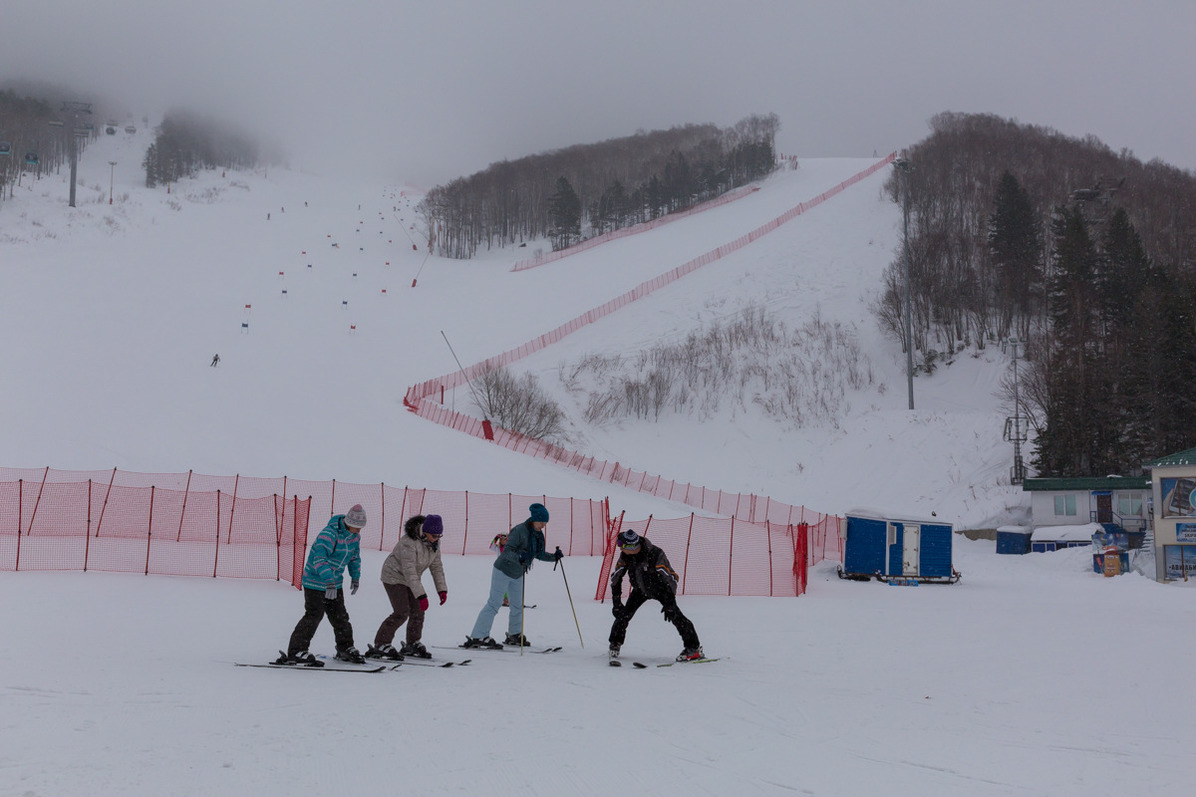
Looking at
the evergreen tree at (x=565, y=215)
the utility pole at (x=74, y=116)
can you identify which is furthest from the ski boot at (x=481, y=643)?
the evergreen tree at (x=565, y=215)

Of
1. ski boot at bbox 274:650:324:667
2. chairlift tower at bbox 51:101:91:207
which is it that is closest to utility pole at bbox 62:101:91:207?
chairlift tower at bbox 51:101:91:207

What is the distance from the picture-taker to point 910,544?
77.6ft

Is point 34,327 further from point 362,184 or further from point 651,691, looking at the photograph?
point 362,184

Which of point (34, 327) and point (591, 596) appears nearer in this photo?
point (591, 596)

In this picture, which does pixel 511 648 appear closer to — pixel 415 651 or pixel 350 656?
pixel 415 651

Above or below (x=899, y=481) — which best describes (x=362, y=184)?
above

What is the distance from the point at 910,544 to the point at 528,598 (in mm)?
12535

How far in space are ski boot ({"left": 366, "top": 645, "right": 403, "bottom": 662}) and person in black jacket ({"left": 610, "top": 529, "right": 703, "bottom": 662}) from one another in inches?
88.4

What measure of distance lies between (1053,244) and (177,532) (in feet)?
187

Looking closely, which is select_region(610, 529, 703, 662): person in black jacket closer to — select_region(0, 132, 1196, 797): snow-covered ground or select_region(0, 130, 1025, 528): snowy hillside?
select_region(0, 132, 1196, 797): snow-covered ground

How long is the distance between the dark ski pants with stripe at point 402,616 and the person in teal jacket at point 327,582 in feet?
1.61

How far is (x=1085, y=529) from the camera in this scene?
2986 cm

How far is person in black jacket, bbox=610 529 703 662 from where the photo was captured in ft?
30.2

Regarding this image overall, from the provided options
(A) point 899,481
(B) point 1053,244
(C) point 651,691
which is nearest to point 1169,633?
(C) point 651,691
